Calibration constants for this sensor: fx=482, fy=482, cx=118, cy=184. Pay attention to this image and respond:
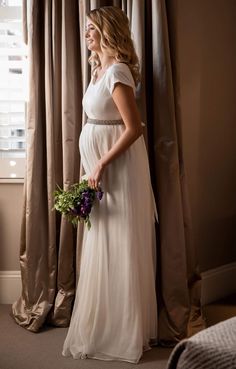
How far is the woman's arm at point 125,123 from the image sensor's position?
7.36 feet

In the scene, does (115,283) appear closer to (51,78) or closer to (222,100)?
(51,78)

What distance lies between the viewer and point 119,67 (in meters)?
2.26

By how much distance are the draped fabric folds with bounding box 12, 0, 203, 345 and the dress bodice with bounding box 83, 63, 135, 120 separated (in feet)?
0.85

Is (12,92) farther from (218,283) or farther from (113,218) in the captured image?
(218,283)

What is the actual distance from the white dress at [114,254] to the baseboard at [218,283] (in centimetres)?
82

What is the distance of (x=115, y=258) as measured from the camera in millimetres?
2430

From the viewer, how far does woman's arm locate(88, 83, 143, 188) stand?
7.36 ft

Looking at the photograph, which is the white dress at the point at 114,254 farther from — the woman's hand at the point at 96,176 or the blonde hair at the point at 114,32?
the blonde hair at the point at 114,32

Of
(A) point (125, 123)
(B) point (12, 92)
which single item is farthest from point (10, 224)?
(A) point (125, 123)

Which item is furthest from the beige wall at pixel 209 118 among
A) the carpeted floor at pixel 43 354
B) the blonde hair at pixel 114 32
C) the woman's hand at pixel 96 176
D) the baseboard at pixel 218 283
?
the carpeted floor at pixel 43 354

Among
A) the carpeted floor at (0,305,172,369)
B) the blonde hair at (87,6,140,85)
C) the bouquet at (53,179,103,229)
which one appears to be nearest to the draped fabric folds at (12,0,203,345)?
the carpeted floor at (0,305,172,369)

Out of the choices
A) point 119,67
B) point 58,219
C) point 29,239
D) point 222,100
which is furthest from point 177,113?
point 29,239

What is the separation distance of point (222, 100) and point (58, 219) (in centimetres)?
133

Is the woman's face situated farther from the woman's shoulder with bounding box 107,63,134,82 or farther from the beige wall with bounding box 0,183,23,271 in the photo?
the beige wall with bounding box 0,183,23,271
